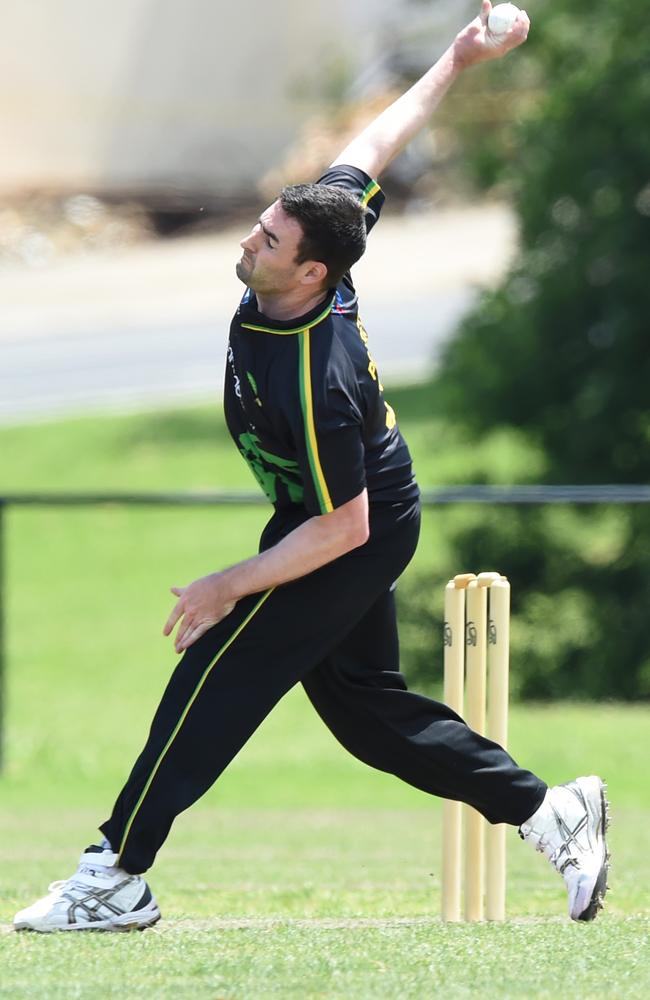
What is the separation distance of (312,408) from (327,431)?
0.24 feet

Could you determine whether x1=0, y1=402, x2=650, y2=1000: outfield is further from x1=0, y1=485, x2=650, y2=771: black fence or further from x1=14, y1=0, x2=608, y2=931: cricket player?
x1=0, y1=485, x2=650, y2=771: black fence

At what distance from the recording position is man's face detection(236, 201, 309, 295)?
4641mm

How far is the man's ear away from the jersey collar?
7 cm

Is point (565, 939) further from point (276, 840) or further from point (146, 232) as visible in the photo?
point (146, 232)

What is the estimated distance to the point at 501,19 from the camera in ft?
17.4

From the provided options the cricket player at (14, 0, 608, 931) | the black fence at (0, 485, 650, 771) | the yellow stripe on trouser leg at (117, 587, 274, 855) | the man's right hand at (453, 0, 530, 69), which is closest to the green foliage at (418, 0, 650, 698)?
the black fence at (0, 485, 650, 771)

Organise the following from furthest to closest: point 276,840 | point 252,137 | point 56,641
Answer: point 252,137 → point 56,641 → point 276,840

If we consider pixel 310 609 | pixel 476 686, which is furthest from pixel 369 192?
pixel 476 686

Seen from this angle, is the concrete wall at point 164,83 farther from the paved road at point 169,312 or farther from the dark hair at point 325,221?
the dark hair at point 325,221

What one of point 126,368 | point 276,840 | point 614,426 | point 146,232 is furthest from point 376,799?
point 146,232

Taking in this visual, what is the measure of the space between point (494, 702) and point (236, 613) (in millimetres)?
914

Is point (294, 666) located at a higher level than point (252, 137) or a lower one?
lower

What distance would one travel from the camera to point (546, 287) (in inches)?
645

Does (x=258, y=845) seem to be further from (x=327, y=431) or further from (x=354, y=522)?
(x=327, y=431)
